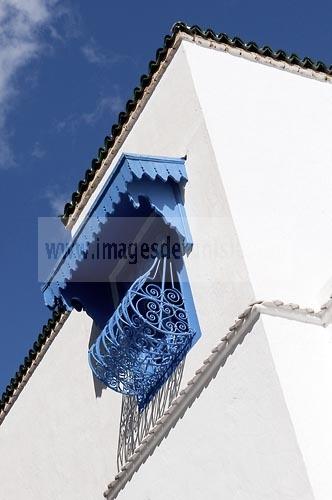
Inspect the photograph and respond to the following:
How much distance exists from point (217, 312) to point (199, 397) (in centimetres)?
55

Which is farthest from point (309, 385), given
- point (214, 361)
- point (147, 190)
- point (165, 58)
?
point (165, 58)

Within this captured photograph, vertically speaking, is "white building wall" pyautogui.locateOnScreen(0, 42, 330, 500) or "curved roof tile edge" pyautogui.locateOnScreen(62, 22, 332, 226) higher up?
"curved roof tile edge" pyautogui.locateOnScreen(62, 22, 332, 226)

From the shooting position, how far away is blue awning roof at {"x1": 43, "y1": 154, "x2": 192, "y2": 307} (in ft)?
20.7

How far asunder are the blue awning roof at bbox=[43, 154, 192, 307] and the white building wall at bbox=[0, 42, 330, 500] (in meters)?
0.09

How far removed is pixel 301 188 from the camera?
6.30 m

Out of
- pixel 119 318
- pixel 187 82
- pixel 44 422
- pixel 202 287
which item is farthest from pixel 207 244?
pixel 44 422

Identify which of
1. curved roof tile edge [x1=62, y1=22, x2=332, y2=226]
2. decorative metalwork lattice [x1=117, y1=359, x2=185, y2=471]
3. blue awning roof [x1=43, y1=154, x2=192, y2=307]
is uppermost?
curved roof tile edge [x1=62, y1=22, x2=332, y2=226]

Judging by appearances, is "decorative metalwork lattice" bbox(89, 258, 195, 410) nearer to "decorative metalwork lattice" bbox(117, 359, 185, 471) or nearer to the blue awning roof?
"decorative metalwork lattice" bbox(117, 359, 185, 471)

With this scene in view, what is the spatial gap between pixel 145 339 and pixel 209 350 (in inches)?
21.5

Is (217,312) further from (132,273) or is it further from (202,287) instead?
(132,273)

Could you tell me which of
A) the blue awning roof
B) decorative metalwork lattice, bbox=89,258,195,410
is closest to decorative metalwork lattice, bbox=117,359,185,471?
decorative metalwork lattice, bbox=89,258,195,410

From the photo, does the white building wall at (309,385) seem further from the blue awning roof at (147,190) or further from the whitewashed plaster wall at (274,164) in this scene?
the blue awning roof at (147,190)

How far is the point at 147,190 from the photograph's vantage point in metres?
6.40

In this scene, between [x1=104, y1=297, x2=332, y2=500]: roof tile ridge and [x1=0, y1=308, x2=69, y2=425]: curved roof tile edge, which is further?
[x1=0, y1=308, x2=69, y2=425]: curved roof tile edge
